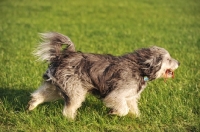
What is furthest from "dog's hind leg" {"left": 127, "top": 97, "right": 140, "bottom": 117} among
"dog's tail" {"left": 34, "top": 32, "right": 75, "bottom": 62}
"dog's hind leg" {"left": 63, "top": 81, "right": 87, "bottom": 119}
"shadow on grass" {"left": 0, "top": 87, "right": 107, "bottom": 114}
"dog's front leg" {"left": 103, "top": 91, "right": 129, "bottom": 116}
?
"dog's tail" {"left": 34, "top": 32, "right": 75, "bottom": 62}

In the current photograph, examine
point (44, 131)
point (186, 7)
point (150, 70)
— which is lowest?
point (186, 7)

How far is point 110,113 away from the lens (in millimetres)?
5898

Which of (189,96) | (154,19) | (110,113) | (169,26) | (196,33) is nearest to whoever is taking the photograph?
(110,113)

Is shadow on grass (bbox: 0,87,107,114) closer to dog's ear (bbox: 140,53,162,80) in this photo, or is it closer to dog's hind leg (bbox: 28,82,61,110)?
dog's hind leg (bbox: 28,82,61,110)

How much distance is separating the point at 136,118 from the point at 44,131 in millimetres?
1647

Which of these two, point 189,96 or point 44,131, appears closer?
point 44,131

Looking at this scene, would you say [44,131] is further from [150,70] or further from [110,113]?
[150,70]

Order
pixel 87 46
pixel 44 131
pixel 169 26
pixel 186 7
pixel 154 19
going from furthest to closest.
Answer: pixel 186 7, pixel 154 19, pixel 169 26, pixel 87 46, pixel 44 131

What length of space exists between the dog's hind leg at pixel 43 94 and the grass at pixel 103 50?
18 cm

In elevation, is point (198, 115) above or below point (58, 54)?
below

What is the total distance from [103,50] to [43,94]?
5343 mm

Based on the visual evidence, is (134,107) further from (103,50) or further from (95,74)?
(103,50)

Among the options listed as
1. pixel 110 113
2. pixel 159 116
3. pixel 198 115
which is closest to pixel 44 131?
pixel 110 113

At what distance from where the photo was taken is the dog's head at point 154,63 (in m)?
5.91
